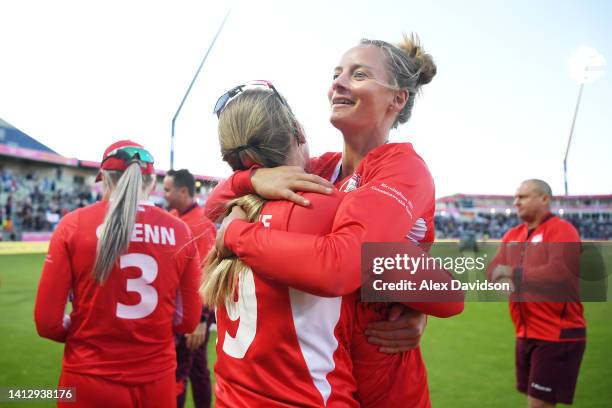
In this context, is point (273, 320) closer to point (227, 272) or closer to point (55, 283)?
point (227, 272)

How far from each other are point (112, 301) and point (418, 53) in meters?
1.98

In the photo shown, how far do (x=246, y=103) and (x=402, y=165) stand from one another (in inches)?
20.5

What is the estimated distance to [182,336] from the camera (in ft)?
13.2

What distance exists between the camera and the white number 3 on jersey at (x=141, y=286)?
8.27ft

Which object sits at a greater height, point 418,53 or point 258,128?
point 418,53

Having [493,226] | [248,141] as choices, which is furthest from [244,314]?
[493,226]

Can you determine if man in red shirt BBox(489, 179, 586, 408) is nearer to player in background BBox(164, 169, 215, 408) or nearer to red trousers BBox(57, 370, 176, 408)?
player in background BBox(164, 169, 215, 408)

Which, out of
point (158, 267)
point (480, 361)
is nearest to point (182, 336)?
point (158, 267)

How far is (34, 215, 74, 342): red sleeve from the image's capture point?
7.86 feet

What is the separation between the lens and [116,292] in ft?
8.20

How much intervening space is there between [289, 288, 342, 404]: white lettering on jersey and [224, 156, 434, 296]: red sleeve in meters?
0.13

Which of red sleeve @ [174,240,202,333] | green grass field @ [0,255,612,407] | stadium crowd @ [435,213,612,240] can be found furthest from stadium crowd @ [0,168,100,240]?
stadium crowd @ [435,213,612,240]

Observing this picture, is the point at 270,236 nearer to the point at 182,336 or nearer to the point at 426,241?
the point at 426,241

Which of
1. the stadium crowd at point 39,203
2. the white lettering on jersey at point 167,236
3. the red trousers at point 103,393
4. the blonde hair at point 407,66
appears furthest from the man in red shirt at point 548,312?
the stadium crowd at point 39,203
